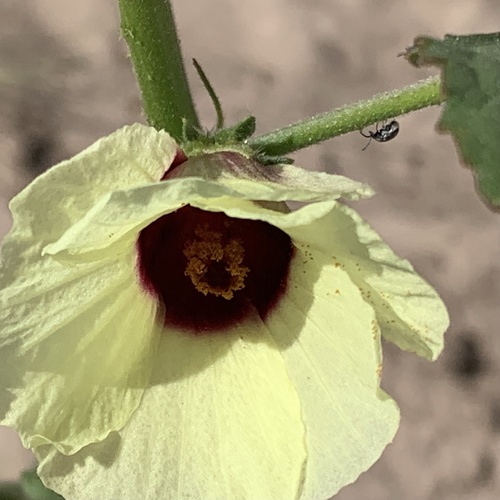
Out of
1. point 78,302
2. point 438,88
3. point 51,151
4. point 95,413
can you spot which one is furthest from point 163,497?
point 51,151

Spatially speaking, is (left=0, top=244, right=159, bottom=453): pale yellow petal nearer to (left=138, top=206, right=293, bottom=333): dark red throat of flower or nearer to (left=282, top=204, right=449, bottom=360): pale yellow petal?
(left=138, top=206, right=293, bottom=333): dark red throat of flower

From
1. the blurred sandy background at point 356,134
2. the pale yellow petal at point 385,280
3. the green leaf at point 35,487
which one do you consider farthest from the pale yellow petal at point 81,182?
the blurred sandy background at point 356,134

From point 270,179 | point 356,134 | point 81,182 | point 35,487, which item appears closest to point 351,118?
point 270,179

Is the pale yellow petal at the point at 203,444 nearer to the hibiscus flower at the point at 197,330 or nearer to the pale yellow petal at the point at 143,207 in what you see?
the hibiscus flower at the point at 197,330

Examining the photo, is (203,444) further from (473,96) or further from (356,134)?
(356,134)

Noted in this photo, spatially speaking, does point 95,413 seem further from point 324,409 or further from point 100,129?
point 100,129
